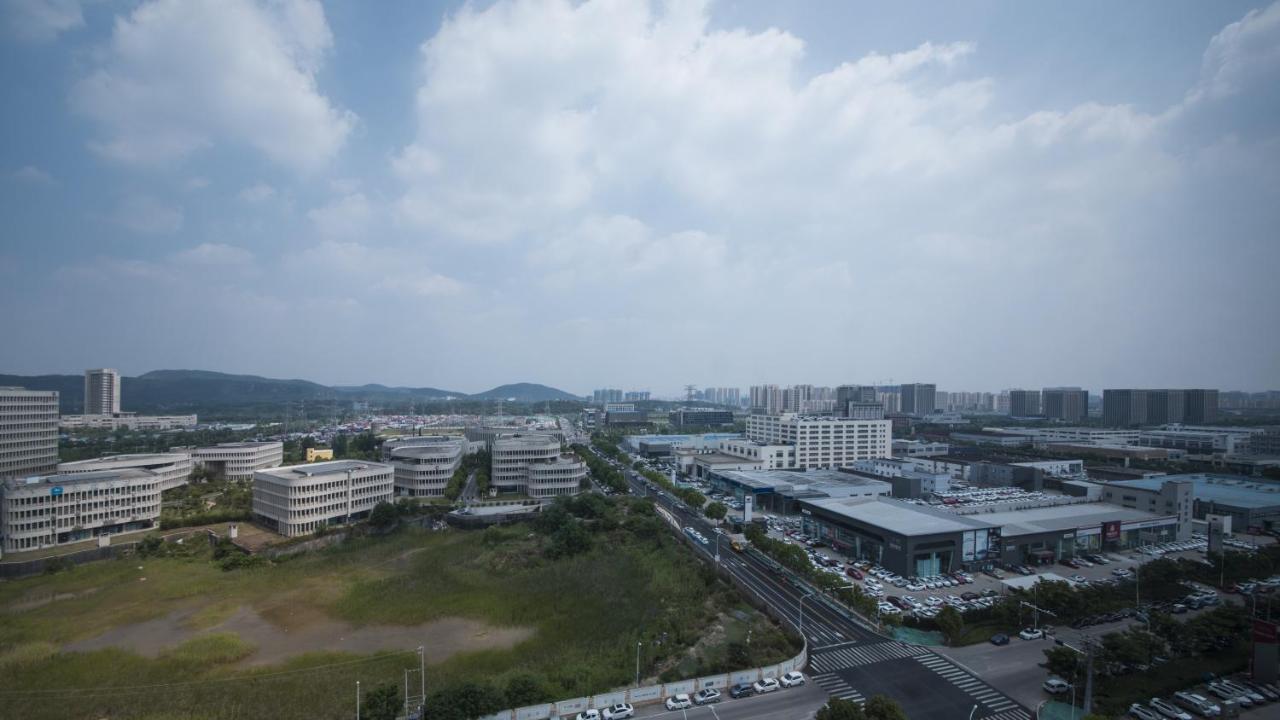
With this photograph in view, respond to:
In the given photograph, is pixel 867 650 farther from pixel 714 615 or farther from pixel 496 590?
pixel 496 590

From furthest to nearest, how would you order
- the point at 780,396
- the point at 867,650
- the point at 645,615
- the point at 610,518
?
the point at 780,396
the point at 610,518
the point at 645,615
the point at 867,650

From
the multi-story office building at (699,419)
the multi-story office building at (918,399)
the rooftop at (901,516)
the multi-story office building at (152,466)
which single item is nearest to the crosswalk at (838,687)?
the rooftop at (901,516)

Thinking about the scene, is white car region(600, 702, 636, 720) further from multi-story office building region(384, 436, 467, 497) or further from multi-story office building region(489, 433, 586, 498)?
multi-story office building region(384, 436, 467, 497)

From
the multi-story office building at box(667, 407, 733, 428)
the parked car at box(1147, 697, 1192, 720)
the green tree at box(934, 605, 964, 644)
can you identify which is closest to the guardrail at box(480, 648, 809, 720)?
the green tree at box(934, 605, 964, 644)

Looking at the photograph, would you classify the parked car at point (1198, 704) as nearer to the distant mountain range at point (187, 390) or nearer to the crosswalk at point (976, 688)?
the crosswalk at point (976, 688)

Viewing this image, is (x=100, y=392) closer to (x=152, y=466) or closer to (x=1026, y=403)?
(x=152, y=466)

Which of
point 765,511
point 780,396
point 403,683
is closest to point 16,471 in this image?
point 403,683

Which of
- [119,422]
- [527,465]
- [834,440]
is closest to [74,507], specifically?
[527,465]
